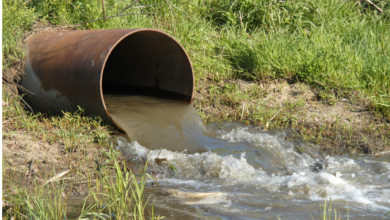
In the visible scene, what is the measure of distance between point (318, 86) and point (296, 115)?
696 millimetres

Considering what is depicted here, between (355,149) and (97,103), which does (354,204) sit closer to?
(355,149)

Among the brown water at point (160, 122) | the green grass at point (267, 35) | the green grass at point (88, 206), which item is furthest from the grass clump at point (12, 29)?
the green grass at point (88, 206)

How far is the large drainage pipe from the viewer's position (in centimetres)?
398

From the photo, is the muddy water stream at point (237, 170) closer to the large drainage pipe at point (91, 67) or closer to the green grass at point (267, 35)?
the large drainage pipe at point (91, 67)

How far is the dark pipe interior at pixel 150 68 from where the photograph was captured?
4.96 metres

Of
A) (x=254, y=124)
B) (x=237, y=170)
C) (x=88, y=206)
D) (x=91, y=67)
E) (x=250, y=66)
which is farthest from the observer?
(x=250, y=66)

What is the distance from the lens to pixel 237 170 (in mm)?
3637

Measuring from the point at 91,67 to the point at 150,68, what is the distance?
1572 mm

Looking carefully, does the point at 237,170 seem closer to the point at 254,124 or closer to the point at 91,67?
the point at 254,124

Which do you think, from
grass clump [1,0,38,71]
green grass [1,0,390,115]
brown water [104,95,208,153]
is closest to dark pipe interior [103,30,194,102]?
brown water [104,95,208,153]

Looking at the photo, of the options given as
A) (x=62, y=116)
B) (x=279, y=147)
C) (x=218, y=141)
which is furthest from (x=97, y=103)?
(x=279, y=147)

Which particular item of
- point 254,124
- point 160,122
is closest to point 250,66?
point 254,124

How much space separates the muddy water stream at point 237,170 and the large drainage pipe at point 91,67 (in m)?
0.34

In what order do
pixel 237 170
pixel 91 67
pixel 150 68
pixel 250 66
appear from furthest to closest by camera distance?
pixel 250 66 < pixel 150 68 < pixel 91 67 < pixel 237 170
